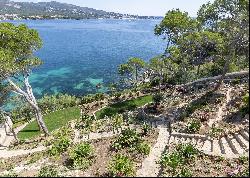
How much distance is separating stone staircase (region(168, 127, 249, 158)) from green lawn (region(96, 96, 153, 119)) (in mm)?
16903

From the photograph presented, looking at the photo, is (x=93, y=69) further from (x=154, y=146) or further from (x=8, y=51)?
(x=154, y=146)

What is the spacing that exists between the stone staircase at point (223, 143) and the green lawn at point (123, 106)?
16903mm

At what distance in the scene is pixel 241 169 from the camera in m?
23.0

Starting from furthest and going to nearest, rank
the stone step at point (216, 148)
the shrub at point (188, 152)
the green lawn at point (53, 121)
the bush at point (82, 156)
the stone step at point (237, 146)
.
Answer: the green lawn at point (53, 121) < the bush at point (82, 156) < the stone step at point (216, 148) < the shrub at point (188, 152) < the stone step at point (237, 146)

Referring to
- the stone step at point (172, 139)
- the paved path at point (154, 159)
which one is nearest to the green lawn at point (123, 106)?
the paved path at point (154, 159)

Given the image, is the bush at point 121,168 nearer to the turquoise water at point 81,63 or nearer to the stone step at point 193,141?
the stone step at point 193,141

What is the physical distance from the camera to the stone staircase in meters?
25.4

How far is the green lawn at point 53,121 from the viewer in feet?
152

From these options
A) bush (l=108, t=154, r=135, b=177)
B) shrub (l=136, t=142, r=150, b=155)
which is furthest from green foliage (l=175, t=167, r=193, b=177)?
shrub (l=136, t=142, r=150, b=155)

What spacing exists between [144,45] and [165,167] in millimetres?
156037

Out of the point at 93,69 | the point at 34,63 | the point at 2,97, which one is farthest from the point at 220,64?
the point at 93,69

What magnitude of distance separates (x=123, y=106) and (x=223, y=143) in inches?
876

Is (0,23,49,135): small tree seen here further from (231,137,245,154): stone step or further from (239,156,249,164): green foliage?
(239,156,249,164): green foliage

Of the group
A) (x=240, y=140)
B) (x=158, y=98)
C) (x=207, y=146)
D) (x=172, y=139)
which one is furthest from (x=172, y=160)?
(x=158, y=98)
